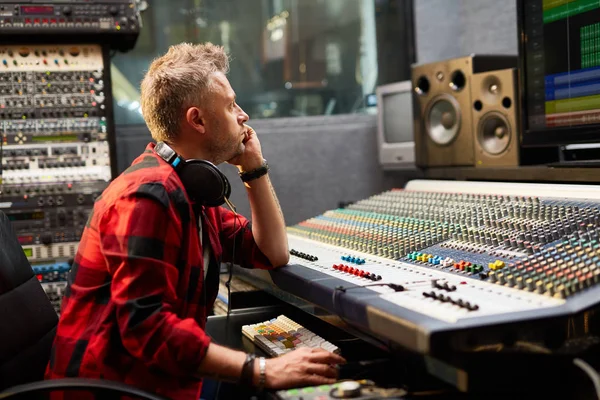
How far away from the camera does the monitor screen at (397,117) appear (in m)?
2.82

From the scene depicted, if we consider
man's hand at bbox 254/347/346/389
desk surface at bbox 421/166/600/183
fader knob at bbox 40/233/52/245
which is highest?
desk surface at bbox 421/166/600/183

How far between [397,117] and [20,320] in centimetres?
189

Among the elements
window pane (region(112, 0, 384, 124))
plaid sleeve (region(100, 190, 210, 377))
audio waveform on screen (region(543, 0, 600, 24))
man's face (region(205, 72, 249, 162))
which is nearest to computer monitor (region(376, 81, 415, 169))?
window pane (region(112, 0, 384, 124))

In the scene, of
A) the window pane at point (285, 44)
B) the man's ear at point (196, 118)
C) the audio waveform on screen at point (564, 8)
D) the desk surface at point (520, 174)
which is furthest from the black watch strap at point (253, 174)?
the window pane at point (285, 44)

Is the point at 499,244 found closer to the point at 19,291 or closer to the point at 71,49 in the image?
the point at 19,291

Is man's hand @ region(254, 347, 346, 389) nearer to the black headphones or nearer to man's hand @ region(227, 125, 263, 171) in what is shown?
the black headphones

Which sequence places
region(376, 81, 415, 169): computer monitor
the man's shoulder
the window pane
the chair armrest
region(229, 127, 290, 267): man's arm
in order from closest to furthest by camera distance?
the chair armrest
the man's shoulder
region(229, 127, 290, 267): man's arm
region(376, 81, 415, 169): computer monitor
the window pane

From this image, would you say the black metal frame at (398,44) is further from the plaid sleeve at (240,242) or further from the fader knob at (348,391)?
the fader knob at (348,391)

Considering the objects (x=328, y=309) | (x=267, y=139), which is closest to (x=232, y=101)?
(x=328, y=309)

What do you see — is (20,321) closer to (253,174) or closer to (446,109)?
(253,174)

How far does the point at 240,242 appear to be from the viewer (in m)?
1.75

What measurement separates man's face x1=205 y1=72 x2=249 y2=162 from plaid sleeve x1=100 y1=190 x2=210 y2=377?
0.29m

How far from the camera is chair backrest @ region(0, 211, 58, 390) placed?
1397mm

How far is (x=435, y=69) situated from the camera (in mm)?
2496
